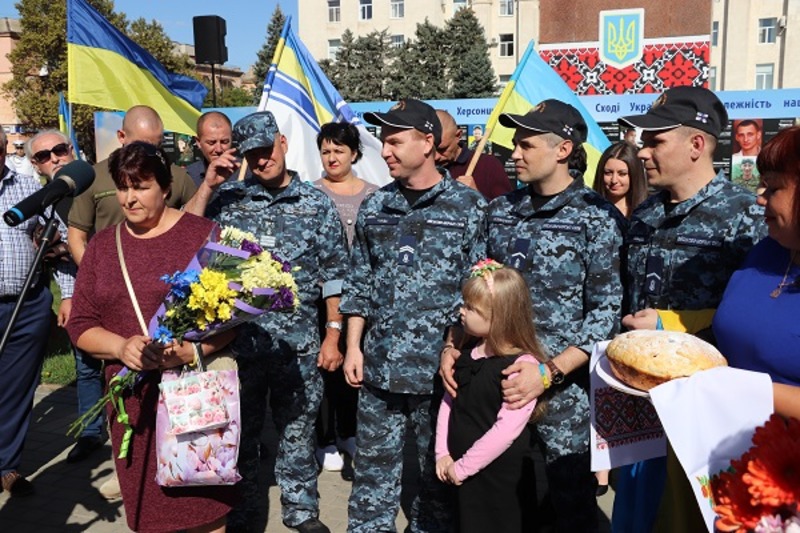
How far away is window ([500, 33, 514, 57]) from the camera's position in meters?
52.6

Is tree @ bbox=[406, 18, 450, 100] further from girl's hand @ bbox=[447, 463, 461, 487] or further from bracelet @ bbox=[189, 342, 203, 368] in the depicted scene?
bracelet @ bbox=[189, 342, 203, 368]

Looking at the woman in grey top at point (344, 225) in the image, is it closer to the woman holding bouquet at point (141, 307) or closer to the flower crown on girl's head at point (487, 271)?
the woman holding bouquet at point (141, 307)

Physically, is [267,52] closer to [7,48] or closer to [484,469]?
[7,48]

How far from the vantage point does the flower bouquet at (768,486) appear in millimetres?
1563

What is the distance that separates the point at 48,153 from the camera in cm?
536

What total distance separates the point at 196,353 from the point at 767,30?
167 feet

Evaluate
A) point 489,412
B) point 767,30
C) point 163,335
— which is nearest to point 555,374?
point 489,412

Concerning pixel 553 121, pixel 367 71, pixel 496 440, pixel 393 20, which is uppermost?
pixel 393 20

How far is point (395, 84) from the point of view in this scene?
4591cm

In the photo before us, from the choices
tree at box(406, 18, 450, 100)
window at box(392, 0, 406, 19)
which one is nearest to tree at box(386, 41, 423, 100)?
tree at box(406, 18, 450, 100)

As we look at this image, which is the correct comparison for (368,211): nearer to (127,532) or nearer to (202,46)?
(127,532)

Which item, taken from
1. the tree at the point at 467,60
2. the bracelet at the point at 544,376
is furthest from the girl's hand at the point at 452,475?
the tree at the point at 467,60

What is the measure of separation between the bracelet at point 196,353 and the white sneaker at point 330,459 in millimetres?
2337

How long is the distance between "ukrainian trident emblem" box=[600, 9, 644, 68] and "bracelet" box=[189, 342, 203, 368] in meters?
17.9
